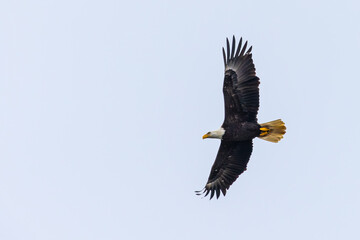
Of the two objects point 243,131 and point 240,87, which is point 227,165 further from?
point 240,87

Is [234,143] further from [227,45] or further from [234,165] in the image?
[227,45]

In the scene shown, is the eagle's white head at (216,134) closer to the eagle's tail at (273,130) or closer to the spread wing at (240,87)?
the spread wing at (240,87)

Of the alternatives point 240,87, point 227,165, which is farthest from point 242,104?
point 227,165

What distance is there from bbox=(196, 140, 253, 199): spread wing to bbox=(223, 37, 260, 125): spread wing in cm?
105

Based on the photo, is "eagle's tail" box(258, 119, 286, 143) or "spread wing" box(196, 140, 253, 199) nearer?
"eagle's tail" box(258, 119, 286, 143)

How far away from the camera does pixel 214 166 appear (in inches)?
840

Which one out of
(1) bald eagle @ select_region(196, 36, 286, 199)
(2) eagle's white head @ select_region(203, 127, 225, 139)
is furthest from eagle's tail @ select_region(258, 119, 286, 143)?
(2) eagle's white head @ select_region(203, 127, 225, 139)

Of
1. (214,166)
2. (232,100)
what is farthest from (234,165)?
(232,100)

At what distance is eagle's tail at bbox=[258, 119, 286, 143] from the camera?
20094 millimetres

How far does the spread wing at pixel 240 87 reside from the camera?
19.9 m

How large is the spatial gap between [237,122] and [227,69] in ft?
4.55

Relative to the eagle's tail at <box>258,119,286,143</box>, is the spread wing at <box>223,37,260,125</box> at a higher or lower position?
higher

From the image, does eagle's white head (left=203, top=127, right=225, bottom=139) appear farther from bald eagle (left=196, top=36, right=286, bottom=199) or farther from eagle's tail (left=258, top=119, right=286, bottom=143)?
eagle's tail (left=258, top=119, right=286, bottom=143)

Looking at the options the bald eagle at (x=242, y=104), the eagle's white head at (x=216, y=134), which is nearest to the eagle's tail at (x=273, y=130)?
the bald eagle at (x=242, y=104)
